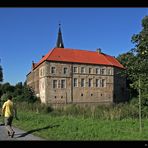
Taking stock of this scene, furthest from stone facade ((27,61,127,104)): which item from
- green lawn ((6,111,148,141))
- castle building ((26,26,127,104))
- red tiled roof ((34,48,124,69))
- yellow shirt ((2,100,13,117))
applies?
yellow shirt ((2,100,13,117))

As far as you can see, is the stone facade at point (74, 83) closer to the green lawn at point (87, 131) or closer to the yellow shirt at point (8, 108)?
the green lawn at point (87, 131)

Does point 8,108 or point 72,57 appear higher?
point 72,57

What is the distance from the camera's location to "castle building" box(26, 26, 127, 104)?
65.9m

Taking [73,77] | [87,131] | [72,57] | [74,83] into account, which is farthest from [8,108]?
[74,83]

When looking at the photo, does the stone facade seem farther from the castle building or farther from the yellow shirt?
the yellow shirt

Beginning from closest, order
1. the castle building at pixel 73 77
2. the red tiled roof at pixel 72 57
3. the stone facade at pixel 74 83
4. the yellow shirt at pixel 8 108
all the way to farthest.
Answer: the yellow shirt at pixel 8 108 → the stone facade at pixel 74 83 → the castle building at pixel 73 77 → the red tiled roof at pixel 72 57

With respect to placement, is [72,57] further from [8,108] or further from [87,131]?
[87,131]

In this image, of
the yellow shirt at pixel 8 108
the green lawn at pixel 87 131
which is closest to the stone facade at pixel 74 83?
the green lawn at pixel 87 131

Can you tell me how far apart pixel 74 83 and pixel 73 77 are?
136cm

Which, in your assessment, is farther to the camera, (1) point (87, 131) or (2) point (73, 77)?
(2) point (73, 77)

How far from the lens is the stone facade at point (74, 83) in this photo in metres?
65.6

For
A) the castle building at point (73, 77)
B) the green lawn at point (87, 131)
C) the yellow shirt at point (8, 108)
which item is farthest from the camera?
the castle building at point (73, 77)

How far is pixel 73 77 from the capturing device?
69688 millimetres
